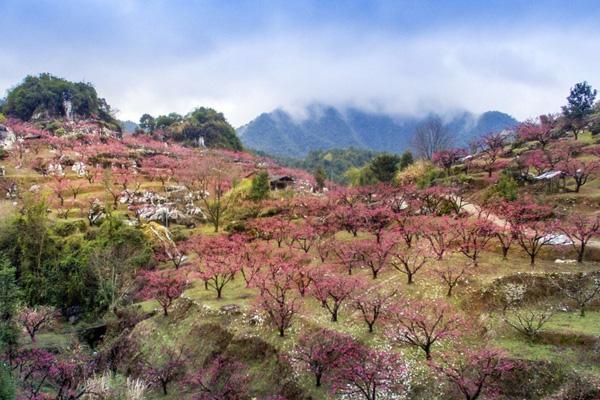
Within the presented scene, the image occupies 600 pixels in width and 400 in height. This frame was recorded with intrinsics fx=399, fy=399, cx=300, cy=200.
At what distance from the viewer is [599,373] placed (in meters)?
13.9

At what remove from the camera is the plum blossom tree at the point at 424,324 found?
1673cm

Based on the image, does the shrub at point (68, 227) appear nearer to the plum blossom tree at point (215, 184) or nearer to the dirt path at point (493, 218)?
the plum blossom tree at point (215, 184)

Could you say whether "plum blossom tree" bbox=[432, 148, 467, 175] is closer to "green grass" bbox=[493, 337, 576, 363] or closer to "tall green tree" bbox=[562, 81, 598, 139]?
"tall green tree" bbox=[562, 81, 598, 139]

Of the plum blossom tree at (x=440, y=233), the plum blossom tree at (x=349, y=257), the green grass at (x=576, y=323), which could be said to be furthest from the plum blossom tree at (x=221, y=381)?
the green grass at (x=576, y=323)

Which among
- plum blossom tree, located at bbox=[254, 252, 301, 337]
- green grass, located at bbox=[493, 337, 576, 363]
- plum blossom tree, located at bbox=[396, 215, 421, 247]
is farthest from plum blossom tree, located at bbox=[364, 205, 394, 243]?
green grass, located at bbox=[493, 337, 576, 363]

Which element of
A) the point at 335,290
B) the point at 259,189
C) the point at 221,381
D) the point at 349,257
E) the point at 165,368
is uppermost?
the point at 259,189

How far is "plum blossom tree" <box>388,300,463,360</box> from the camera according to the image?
16.7 metres

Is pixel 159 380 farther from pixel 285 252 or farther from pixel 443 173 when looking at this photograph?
pixel 443 173

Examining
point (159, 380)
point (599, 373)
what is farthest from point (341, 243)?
point (599, 373)

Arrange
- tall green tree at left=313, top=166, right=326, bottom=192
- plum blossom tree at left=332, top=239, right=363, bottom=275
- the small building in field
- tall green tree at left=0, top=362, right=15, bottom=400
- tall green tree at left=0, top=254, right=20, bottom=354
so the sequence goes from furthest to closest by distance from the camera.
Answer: tall green tree at left=313, top=166, right=326, bottom=192 < the small building in field < plum blossom tree at left=332, top=239, right=363, bottom=275 < tall green tree at left=0, top=254, right=20, bottom=354 < tall green tree at left=0, top=362, right=15, bottom=400

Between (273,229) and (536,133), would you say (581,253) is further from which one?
(536,133)

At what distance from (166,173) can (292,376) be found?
4885 cm

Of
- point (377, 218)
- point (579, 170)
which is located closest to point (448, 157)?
point (579, 170)

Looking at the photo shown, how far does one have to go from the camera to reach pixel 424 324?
16531 millimetres
